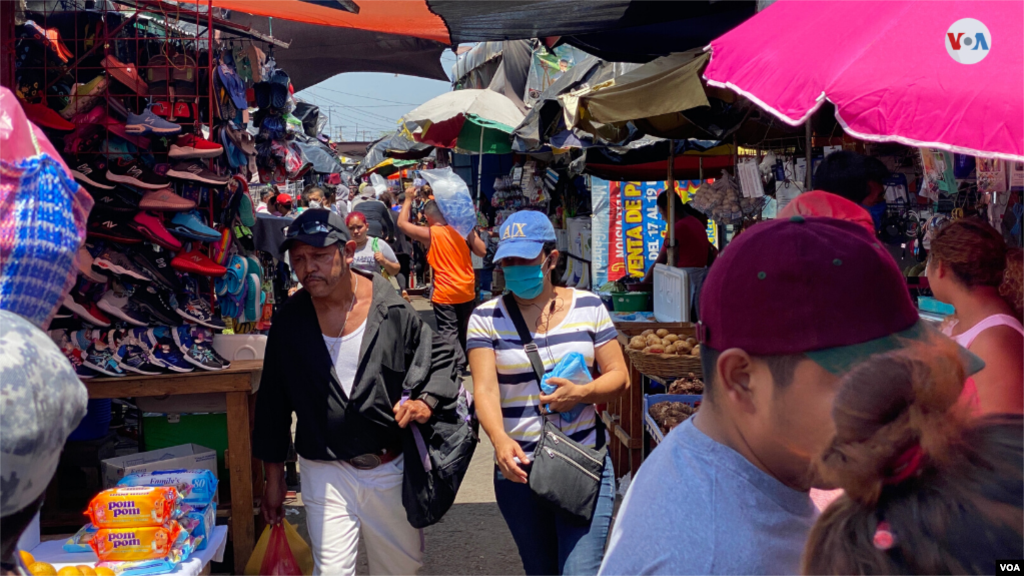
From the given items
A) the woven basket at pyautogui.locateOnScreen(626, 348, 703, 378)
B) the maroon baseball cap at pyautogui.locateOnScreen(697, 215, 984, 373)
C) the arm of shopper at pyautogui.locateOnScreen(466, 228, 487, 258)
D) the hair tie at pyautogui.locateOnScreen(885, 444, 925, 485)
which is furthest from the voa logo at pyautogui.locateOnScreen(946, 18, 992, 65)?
the arm of shopper at pyautogui.locateOnScreen(466, 228, 487, 258)

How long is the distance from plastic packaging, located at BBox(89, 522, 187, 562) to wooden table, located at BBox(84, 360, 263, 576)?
1231 millimetres

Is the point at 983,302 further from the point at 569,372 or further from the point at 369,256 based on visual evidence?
the point at 369,256

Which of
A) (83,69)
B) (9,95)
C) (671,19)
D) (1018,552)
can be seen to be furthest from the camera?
(671,19)

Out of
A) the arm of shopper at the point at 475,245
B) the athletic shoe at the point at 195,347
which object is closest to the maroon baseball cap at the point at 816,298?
the athletic shoe at the point at 195,347

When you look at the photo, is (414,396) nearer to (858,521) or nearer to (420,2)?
(858,521)

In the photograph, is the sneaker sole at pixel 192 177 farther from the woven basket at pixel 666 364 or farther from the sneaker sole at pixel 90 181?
the woven basket at pixel 666 364

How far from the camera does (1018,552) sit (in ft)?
2.87

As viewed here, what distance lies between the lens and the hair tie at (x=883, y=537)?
A: 915mm

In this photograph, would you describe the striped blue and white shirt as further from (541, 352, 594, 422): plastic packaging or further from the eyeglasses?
the eyeglasses

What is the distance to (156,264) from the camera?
15.8ft

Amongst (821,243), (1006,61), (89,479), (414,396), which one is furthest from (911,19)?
(89,479)

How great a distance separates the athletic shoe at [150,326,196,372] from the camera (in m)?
4.69

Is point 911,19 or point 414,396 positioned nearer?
point 911,19

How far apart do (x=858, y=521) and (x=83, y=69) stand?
5.07 meters
